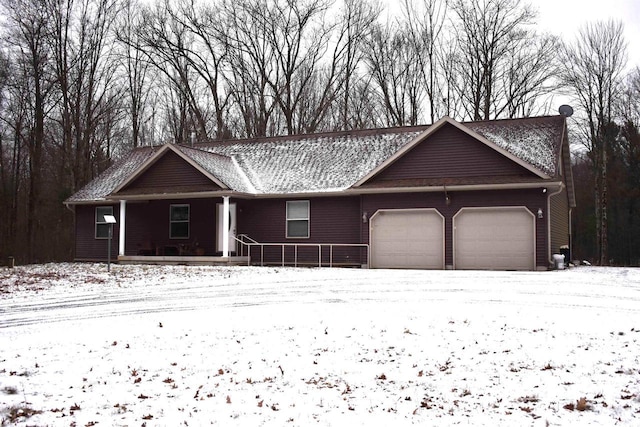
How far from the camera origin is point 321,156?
2566cm

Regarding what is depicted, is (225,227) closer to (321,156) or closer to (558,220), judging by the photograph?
(321,156)

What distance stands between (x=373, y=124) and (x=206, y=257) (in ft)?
60.4

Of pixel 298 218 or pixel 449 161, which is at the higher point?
pixel 449 161

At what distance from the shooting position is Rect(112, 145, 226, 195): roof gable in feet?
77.3

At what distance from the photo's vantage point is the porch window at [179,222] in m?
25.2

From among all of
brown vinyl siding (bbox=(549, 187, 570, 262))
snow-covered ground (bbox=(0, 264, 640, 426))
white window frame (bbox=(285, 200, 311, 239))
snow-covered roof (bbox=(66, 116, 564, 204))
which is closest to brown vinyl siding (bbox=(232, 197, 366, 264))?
white window frame (bbox=(285, 200, 311, 239))

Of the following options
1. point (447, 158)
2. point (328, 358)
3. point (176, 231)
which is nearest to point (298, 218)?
point (176, 231)

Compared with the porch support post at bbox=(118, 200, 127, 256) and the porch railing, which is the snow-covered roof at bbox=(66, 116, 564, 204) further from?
the porch railing

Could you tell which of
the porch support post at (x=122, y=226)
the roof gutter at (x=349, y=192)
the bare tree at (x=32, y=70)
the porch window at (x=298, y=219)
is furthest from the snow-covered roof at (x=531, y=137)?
the bare tree at (x=32, y=70)

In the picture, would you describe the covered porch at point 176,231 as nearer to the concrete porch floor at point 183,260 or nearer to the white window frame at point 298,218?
the concrete porch floor at point 183,260

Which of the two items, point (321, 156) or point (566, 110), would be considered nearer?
point (566, 110)

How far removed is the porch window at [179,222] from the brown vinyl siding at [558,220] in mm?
13794

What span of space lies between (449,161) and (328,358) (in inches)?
566

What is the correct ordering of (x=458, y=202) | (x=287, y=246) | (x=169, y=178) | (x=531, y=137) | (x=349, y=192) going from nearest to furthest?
(x=458, y=202) < (x=349, y=192) < (x=531, y=137) < (x=287, y=246) < (x=169, y=178)
